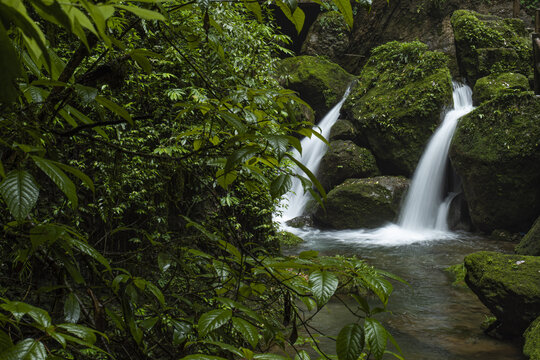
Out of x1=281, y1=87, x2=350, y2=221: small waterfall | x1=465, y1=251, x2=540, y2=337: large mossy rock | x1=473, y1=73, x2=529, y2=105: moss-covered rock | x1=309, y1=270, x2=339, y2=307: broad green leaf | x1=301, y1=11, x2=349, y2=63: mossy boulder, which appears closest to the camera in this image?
x1=309, y1=270, x2=339, y2=307: broad green leaf

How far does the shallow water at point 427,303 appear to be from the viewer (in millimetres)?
4559

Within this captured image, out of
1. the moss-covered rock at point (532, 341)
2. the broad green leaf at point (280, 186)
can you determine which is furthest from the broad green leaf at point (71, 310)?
the moss-covered rock at point (532, 341)

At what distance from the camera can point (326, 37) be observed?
1596 centimetres

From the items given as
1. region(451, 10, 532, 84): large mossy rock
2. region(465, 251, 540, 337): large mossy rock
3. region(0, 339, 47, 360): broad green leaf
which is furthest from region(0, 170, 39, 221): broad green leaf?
region(451, 10, 532, 84): large mossy rock

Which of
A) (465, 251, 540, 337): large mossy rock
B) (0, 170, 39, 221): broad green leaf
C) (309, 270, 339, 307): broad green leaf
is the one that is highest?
(0, 170, 39, 221): broad green leaf

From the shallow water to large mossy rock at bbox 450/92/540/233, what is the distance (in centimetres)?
82

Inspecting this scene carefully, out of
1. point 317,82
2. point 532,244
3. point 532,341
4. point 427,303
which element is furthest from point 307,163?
point 532,341

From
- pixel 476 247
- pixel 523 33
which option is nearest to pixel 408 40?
pixel 523 33

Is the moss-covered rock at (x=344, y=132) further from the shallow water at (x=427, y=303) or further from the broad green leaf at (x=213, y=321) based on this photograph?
the broad green leaf at (x=213, y=321)

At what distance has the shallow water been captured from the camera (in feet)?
15.0

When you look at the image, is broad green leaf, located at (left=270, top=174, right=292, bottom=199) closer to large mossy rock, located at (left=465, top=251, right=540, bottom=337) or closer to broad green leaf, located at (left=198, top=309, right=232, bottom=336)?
broad green leaf, located at (left=198, top=309, right=232, bottom=336)

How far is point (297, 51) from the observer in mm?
17281

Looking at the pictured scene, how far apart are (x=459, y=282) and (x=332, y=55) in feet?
38.1

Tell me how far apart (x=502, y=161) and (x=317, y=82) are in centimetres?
660
